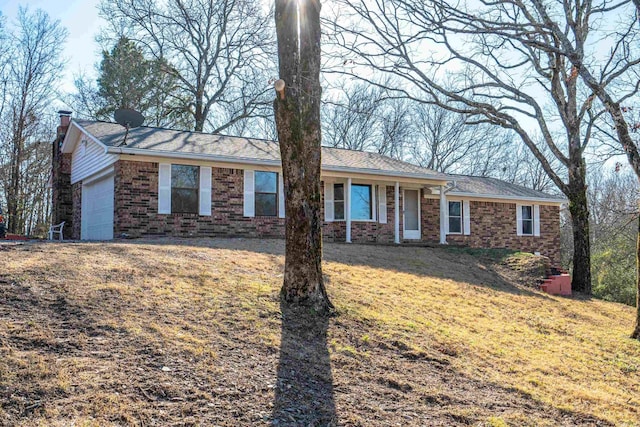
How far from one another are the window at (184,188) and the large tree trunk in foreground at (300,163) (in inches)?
313

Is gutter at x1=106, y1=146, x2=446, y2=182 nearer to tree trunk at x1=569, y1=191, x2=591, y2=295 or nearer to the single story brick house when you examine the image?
the single story brick house

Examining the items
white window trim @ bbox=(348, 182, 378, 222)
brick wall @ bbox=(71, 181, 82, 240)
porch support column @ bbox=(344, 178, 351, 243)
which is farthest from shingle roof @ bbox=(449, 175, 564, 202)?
brick wall @ bbox=(71, 181, 82, 240)

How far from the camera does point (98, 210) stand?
14555 mm

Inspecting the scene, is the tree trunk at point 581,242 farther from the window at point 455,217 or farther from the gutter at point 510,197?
the window at point 455,217

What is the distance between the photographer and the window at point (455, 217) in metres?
18.6

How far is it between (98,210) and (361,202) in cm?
785

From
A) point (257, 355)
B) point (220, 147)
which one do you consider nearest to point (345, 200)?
point (220, 147)

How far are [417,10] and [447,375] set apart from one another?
20.1ft

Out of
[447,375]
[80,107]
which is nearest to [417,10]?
[447,375]

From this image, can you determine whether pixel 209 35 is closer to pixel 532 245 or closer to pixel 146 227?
pixel 146 227

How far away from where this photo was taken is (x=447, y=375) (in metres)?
4.81

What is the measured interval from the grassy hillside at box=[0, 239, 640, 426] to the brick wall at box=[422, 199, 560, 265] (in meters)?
10.0

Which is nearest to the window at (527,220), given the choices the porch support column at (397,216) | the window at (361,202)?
the porch support column at (397,216)

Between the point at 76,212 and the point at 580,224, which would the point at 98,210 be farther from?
the point at 580,224
